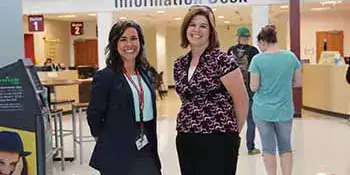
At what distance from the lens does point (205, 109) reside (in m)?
2.69

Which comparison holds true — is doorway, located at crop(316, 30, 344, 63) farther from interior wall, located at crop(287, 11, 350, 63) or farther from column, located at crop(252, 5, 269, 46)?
column, located at crop(252, 5, 269, 46)

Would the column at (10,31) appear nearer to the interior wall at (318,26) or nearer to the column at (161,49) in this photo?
the interior wall at (318,26)

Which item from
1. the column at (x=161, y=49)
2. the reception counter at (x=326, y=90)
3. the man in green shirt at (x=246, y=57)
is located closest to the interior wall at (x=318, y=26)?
the column at (x=161, y=49)

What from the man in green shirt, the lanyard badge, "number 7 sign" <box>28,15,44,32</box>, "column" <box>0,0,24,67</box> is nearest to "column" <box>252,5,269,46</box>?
"number 7 sign" <box>28,15,44,32</box>

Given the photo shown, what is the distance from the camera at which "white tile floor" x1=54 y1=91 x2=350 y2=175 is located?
562 centimetres

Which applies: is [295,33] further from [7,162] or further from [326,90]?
[7,162]

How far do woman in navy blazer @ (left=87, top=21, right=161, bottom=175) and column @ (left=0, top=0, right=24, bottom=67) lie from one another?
98 cm

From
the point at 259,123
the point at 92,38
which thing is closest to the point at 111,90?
the point at 259,123

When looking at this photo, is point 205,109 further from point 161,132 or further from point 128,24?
point 161,132

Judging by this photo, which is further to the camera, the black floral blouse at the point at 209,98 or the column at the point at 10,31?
the column at the point at 10,31

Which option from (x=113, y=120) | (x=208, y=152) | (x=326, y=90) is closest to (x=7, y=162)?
(x=113, y=120)

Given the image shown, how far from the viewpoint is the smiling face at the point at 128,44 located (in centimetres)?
260

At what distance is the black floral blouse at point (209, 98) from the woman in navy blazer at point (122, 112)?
8.4 inches

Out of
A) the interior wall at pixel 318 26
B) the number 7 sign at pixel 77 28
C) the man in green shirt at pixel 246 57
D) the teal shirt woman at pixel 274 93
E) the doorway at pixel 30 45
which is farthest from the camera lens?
the number 7 sign at pixel 77 28
